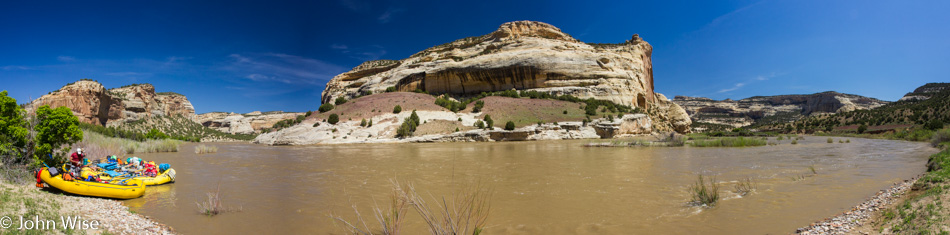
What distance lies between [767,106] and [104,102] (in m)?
160

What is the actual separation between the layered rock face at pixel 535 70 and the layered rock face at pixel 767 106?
52198 mm

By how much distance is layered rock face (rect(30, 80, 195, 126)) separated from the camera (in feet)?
155

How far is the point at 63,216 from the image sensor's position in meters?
4.25

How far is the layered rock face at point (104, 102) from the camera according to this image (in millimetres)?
47344

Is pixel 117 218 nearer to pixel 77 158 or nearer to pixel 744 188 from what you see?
pixel 77 158

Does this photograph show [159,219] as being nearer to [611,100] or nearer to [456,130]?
[456,130]

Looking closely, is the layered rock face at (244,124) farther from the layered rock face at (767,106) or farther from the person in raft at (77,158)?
the layered rock face at (767,106)

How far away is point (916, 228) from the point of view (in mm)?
3305

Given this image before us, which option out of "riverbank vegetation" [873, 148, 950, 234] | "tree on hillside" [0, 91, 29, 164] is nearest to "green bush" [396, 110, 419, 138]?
"tree on hillside" [0, 91, 29, 164]

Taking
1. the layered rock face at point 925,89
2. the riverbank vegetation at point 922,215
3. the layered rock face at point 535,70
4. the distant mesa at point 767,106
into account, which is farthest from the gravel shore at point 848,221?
the layered rock face at point 925,89

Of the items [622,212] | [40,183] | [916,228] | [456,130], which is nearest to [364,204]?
[622,212]

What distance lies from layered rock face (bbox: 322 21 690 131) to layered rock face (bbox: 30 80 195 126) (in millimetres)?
33716

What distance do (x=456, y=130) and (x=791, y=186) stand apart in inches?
1107

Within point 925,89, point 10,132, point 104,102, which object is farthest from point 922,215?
point 925,89
